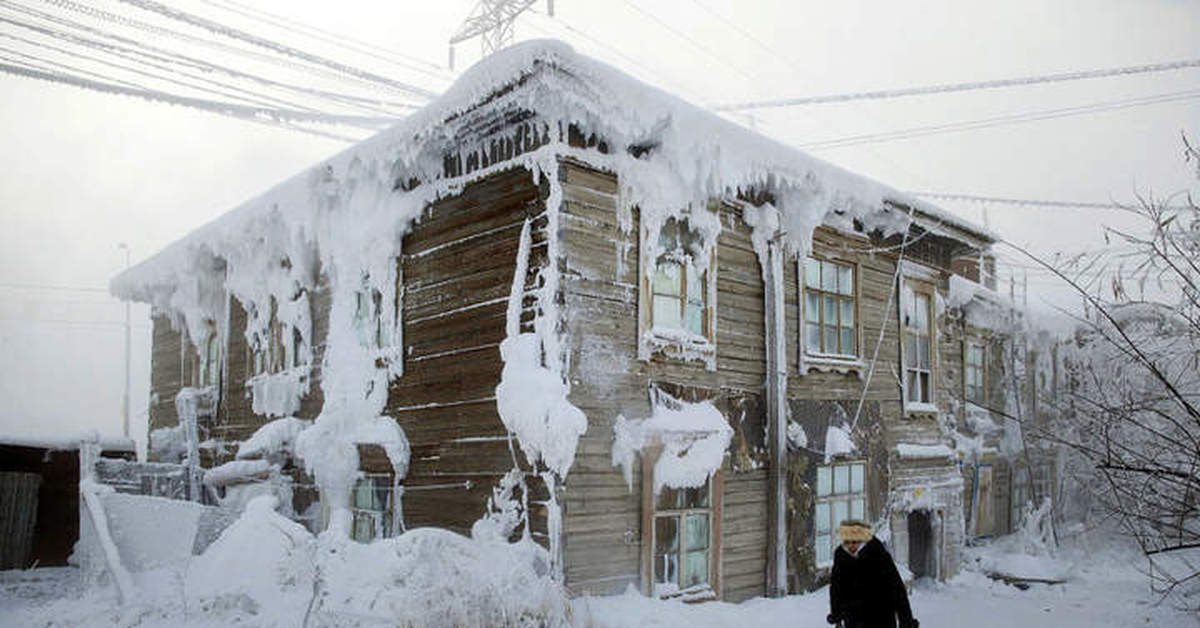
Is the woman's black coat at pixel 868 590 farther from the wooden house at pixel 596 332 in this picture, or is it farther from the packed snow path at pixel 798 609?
the wooden house at pixel 596 332

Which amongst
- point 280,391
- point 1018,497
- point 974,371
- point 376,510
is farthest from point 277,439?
point 1018,497

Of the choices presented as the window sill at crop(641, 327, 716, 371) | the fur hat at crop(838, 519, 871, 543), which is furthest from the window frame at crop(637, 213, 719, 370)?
the fur hat at crop(838, 519, 871, 543)

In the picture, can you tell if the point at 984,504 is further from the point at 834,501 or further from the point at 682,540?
the point at 682,540

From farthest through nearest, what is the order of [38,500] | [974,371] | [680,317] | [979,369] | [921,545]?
[979,369] → [974,371] → [921,545] → [38,500] → [680,317]

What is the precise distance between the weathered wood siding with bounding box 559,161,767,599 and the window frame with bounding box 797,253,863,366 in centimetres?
176

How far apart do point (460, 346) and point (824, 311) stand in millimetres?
5760

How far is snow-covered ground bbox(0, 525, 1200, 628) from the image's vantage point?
8.28 metres

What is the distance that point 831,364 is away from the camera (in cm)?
1294

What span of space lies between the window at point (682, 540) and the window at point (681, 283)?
1939 mm

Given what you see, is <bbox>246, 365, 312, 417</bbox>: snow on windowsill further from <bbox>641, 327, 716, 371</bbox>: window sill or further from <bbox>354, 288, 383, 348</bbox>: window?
<bbox>641, 327, 716, 371</bbox>: window sill

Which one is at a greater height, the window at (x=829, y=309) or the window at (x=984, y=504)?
the window at (x=829, y=309)

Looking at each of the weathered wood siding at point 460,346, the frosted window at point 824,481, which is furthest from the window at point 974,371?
the weathered wood siding at point 460,346

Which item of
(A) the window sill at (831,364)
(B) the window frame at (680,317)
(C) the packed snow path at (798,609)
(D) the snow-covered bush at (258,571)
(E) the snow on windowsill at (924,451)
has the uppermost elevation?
(B) the window frame at (680,317)

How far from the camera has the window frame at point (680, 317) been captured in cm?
1009
